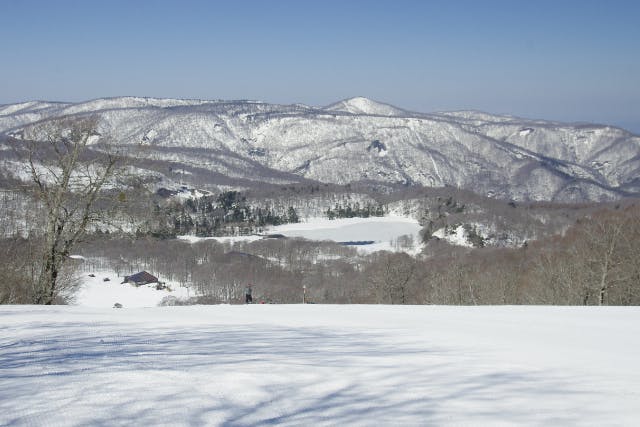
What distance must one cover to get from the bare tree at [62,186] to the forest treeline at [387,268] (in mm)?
940

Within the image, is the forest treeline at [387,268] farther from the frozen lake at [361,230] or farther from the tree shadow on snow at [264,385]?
the frozen lake at [361,230]

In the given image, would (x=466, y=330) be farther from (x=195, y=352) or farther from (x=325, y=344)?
(x=195, y=352)

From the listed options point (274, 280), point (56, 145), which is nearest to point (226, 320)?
point (56, 145)

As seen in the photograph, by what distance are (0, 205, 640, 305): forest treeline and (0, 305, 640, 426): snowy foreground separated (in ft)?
37.0

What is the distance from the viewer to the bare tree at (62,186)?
62.5 feet

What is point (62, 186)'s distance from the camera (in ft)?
63.1

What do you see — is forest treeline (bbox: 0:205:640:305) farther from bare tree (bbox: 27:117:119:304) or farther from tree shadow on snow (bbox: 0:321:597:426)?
tree shadow on snow (bbox: 0:321:597:426)

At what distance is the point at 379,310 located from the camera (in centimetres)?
1423

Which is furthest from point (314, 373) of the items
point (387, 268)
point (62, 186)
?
point (387, 268)

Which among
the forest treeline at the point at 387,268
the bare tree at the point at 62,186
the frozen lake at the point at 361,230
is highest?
the frozen lake at the point at 361,230

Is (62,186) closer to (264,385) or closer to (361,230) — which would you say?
(264,385)

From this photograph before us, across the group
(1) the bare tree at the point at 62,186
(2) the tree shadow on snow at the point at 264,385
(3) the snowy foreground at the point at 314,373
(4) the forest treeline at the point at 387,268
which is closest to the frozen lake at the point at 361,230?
(4) the forest treeline at the point at 387,268

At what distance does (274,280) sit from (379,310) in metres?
102

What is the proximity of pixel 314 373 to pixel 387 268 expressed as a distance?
2232 inches
